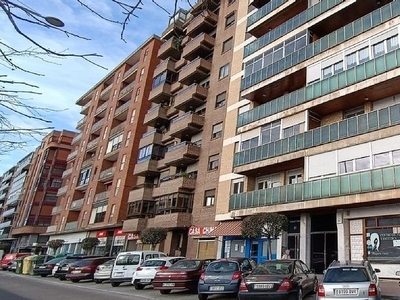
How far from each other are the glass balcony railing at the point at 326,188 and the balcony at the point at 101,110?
35138mm

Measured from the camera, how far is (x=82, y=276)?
21.4 metres

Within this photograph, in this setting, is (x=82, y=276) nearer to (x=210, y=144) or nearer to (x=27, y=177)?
(x=210, y=144)

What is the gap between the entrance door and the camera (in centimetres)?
1955

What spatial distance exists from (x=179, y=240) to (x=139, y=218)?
4224mm

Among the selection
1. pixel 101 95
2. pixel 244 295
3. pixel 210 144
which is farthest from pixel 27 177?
pixel 244 295

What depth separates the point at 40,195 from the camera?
220ft

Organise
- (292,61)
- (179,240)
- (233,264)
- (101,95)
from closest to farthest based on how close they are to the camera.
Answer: (233,264)
(292,61)
(179,240)
(101,95)

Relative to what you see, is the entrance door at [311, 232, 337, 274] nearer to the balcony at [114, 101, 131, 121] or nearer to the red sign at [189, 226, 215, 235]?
the red sign at [189, 226, 215, 235]

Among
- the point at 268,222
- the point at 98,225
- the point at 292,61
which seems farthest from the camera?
the point at 98,225

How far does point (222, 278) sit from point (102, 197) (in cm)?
3249

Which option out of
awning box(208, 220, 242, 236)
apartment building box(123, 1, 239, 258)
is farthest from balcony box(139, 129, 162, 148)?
awning box(208, 220, 242, 236)

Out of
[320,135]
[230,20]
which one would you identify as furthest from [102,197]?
[320,135]

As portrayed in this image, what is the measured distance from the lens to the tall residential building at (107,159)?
39.7 m

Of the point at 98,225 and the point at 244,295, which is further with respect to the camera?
the point at 98,225
